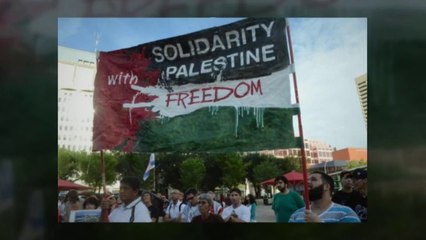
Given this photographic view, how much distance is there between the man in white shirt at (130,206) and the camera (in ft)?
9.34

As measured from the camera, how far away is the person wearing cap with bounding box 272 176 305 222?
111 inches

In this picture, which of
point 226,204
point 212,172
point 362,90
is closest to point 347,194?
point 362,90

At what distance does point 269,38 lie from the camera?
2.82m

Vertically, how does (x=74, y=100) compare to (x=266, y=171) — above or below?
above

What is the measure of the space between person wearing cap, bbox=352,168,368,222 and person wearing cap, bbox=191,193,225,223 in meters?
0.90

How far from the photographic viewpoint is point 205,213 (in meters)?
2.86

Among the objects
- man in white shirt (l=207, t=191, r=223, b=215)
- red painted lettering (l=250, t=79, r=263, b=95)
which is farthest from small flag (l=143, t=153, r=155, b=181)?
red painted lettering (l=250, t=79, r=263, b=95)

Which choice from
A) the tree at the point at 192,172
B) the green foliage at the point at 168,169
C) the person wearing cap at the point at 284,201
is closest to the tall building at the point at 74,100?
the green foliage at the point at 168,169

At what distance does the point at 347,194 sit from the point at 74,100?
75.3 inches

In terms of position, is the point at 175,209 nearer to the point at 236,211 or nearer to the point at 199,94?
the point at 236,211

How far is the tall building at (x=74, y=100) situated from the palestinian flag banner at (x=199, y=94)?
67mm
